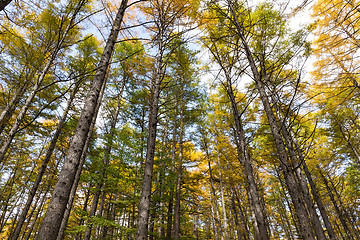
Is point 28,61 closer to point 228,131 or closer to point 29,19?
point 29,19

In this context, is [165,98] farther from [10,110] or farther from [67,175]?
[10,110]

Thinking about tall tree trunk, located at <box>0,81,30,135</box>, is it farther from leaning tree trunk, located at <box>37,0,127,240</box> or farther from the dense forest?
leaning tree trunk, located at <box>37,0,127,240</box>

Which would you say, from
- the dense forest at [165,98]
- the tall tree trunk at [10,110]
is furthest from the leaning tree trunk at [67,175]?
the tall tree trunk at [10,110]

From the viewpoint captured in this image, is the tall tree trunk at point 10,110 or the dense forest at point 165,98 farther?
the tall tree trunk at point 10,110

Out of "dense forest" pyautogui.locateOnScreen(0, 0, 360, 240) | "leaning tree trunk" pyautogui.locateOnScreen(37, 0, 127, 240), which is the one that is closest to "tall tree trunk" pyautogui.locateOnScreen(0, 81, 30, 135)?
"dense forest" pyautogui.locateOnScreen(0, 0, 360, 240)

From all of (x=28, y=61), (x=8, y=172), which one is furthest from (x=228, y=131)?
(x=8, y=172)

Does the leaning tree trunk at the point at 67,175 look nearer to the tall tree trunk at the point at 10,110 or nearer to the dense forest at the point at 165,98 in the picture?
the dense forest at the point at 165,98

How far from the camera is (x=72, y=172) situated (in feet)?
7.62

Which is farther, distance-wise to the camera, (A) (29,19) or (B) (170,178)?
(B) (170,178)

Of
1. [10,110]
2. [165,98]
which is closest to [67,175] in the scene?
[165,98]

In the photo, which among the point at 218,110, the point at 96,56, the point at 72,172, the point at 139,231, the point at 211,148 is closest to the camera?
the point at 72,172

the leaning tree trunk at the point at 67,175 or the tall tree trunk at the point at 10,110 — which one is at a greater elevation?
the tall tree trunk at the point at 10,110

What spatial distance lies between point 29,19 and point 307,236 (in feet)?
37.2

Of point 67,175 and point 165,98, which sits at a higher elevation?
point 165,98
